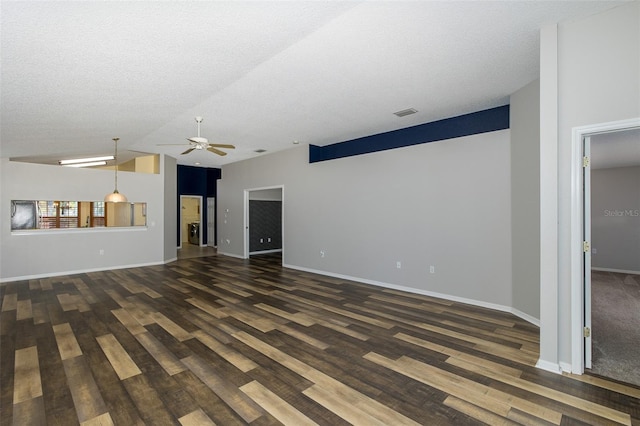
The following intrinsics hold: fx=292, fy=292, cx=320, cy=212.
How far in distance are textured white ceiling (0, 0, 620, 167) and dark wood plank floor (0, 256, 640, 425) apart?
2734 millimetres

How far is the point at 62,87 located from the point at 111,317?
2930mm

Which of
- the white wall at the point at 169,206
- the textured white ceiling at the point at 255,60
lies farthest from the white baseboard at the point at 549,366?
the white wall at the point at 169,206

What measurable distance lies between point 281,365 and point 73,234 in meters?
6.86

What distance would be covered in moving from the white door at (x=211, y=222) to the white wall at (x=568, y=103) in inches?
444

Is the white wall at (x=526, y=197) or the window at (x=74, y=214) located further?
the window at (x=74, y=214)

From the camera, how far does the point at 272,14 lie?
2.28m

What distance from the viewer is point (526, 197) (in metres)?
3.94

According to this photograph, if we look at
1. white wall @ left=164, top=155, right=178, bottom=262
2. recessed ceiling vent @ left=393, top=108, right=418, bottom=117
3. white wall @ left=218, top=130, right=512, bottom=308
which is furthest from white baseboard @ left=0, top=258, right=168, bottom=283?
recessed ceiling vent @ left=393, top=108, right=418, bottom=117

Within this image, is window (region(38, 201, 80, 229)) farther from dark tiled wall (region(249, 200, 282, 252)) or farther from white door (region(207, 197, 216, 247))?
white door (region(207, 197, 216, 247))

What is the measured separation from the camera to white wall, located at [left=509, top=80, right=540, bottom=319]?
3729 mm

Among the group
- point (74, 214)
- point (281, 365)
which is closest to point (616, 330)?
point (281, 365)

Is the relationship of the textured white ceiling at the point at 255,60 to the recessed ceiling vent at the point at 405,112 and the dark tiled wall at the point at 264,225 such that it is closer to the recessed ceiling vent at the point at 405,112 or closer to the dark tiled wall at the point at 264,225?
the recessed ceiling vent at the point at 405,112

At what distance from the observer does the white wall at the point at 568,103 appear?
2436 mm

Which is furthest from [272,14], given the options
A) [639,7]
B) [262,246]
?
[262,246]
